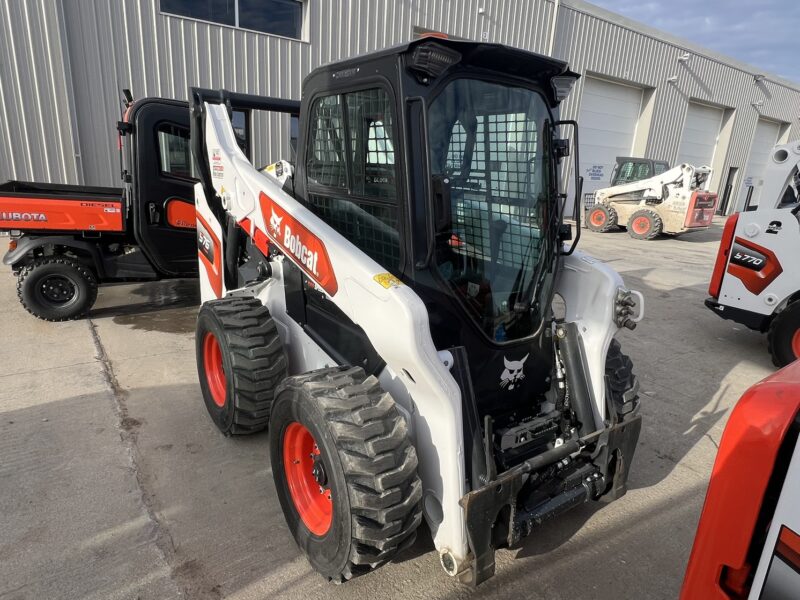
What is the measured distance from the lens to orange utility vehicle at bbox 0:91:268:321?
532 centimetres

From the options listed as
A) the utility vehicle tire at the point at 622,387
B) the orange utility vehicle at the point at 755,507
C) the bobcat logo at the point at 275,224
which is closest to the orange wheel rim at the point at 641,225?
the utility vehicle tire at the point at 622,387

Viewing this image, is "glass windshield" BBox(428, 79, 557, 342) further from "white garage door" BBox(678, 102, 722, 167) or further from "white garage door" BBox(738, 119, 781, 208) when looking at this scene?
"white garage door" BBox(738, 119, 781, 208)

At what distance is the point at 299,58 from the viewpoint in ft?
33.8

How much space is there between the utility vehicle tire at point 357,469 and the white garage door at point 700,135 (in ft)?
72.3

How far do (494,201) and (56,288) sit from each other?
5183mm

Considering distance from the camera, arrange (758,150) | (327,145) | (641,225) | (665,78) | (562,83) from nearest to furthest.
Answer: (562,83) → (327,145) → (641,225) → (665,78) → (758,150)

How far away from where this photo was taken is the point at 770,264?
5023 millimetres

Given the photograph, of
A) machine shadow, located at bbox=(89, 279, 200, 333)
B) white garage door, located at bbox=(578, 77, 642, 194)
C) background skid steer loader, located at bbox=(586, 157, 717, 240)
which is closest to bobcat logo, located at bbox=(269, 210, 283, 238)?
machine shadow, located at bbox=(89, 279, 200, 333)

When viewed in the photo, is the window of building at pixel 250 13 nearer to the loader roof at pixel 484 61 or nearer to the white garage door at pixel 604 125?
the loader roof at pixel 484 61

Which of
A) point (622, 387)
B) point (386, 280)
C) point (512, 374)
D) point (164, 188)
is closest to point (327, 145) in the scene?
point (386, 280)

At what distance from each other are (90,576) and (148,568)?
0.24m

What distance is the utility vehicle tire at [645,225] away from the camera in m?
14.2

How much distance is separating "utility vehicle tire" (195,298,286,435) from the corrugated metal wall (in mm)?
15016

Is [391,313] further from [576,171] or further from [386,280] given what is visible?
[576,171]
